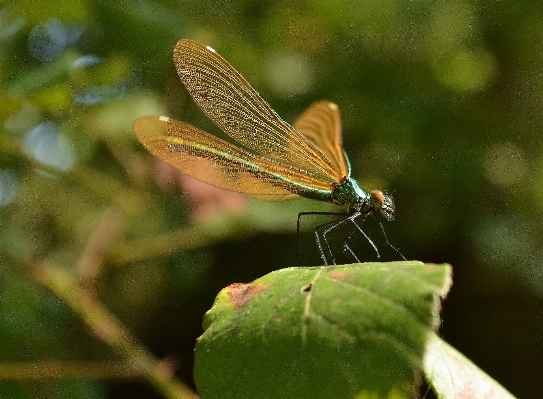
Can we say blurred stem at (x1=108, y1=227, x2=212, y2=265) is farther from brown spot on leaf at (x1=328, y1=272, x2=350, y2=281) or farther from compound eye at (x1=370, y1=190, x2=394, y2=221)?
brown spot on leaf at (x1=328, y1=272, x2=350, y2=281)

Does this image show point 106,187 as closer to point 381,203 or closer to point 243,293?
point 381,203

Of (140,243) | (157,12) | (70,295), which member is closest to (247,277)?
(140,243)

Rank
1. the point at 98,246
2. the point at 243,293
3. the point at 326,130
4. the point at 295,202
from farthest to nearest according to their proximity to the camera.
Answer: the point at 295,202 → the point at 98,246 → the point at 326,130 → the point at 243,293

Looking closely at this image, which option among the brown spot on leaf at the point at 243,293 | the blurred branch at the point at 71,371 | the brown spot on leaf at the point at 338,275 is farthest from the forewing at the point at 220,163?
the brown spot on leaf at the point at 338,275

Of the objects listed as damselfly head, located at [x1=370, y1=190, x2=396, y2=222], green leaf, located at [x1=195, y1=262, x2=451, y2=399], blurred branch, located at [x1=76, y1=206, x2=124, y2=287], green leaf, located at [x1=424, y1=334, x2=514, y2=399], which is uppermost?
green leaf, located at [x1=195, y1=262, x2=451, y2=399]

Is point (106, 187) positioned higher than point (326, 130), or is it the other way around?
point (326, 130)

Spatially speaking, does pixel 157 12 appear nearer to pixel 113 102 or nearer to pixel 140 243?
pixel 113 102

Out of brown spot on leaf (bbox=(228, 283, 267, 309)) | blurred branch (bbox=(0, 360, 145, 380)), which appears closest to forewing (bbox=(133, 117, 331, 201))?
blurred branch (bbox=(0, 360, 145, 380))

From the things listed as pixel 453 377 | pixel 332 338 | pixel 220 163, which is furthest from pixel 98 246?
pixel 332 338
